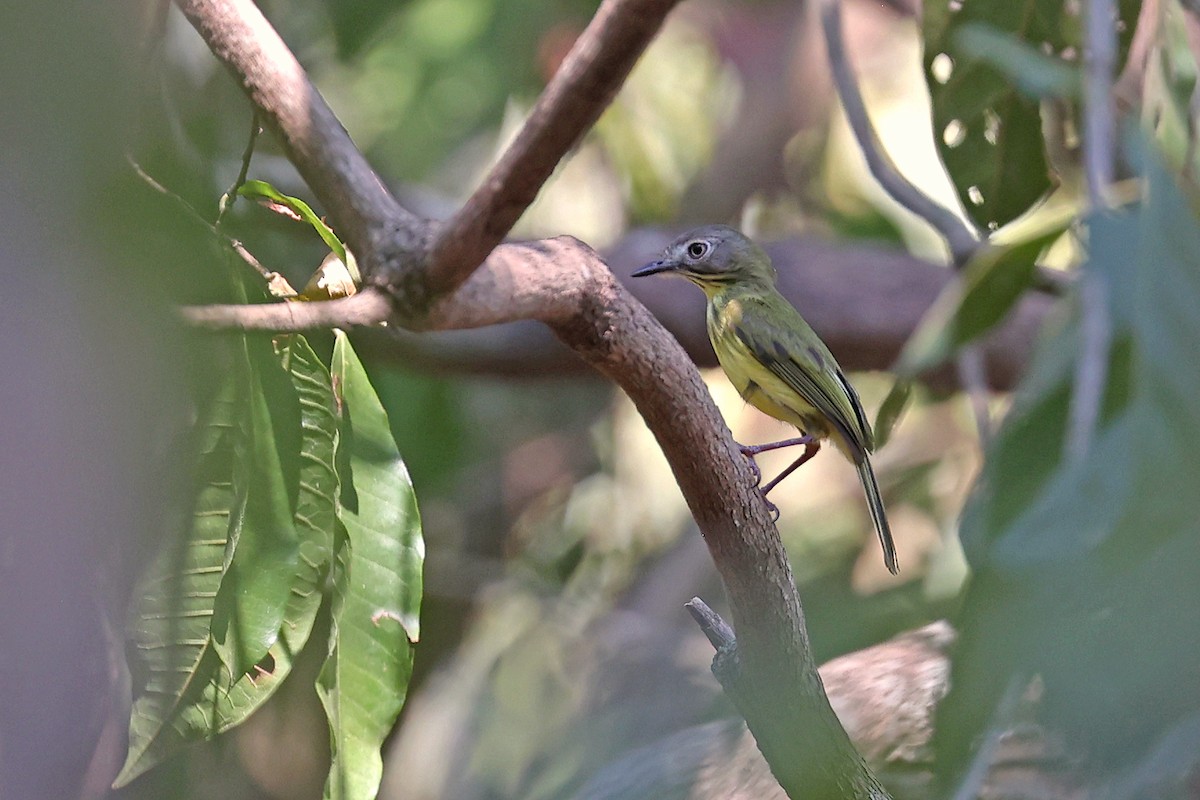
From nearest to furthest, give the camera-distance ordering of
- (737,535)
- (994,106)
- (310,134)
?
(310,134) < (737,535) < (994,106)

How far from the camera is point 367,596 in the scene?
1.99 metres

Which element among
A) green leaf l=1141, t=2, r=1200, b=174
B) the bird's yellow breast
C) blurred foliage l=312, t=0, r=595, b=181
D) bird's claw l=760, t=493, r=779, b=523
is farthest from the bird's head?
blurred foliage l=312, t=0, r=595, b=181

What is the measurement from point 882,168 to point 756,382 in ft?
5.14

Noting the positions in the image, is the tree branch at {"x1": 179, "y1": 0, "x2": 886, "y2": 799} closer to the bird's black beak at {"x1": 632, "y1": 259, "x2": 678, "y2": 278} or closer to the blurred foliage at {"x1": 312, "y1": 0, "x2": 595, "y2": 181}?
the bird's black beak at {"x1": 632, "y1": 259, "x2": 678, "y2": 278}

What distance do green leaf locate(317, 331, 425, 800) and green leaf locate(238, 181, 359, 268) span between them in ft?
0.55

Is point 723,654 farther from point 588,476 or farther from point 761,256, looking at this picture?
point 588,476

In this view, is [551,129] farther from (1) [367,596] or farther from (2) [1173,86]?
(2) [1173,86]

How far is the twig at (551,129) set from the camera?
4.90ft

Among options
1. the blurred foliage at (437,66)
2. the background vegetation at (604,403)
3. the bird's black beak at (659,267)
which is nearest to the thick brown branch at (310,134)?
the background vegetation at (604,403)

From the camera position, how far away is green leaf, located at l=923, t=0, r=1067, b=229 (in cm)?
345

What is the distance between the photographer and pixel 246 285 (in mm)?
1861

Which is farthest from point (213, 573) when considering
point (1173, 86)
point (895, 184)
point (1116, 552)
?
point (895, 184)

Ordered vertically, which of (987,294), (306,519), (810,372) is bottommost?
(810,372)

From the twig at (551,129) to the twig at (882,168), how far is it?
2.92 metres
